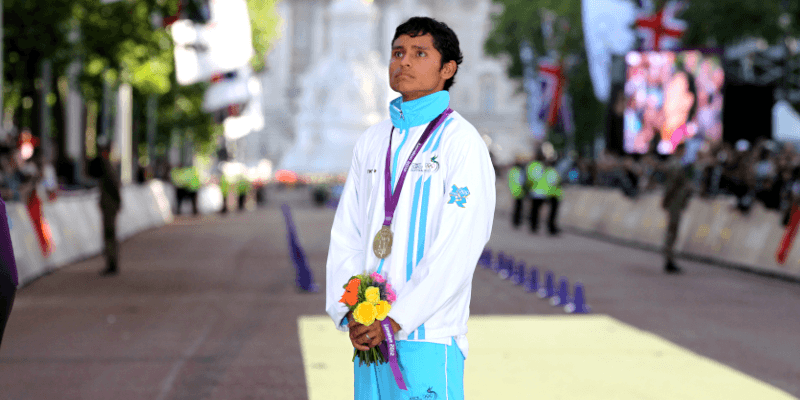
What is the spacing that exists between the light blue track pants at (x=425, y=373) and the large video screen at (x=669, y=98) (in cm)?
2478

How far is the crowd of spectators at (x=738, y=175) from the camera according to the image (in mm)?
16281

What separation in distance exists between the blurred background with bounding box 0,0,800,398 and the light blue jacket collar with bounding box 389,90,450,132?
0.57 m

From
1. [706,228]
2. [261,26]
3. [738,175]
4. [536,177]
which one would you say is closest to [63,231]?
[706,228]

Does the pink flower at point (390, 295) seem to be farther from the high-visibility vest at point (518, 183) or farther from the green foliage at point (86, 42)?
the high-visibility vest at point (518, 183)

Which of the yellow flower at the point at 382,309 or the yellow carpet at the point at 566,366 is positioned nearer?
the yellow flower at the point at 382,309

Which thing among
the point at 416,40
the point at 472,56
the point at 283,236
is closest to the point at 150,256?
the point at 283,236

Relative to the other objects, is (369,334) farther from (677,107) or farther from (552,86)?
(552,86)

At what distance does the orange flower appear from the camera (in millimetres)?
3453

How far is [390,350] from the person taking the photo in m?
3.45

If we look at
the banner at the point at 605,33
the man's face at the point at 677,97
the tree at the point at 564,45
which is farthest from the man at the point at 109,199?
the tree at the point at 564,45

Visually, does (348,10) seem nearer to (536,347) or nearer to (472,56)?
(472,56)

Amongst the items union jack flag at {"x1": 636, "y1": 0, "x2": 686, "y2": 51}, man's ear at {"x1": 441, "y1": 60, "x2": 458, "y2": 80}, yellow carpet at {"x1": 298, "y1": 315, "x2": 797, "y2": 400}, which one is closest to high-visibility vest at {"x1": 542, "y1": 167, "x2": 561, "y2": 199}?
union jack flag at {"x1": 636, "y1": 0, "x2": 686, "y2": 51}

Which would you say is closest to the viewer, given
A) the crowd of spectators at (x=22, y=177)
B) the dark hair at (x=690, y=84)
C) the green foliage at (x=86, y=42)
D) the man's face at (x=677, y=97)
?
the crowd of spectators at (x=22, y=177)

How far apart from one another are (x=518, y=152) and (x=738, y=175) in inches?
616
